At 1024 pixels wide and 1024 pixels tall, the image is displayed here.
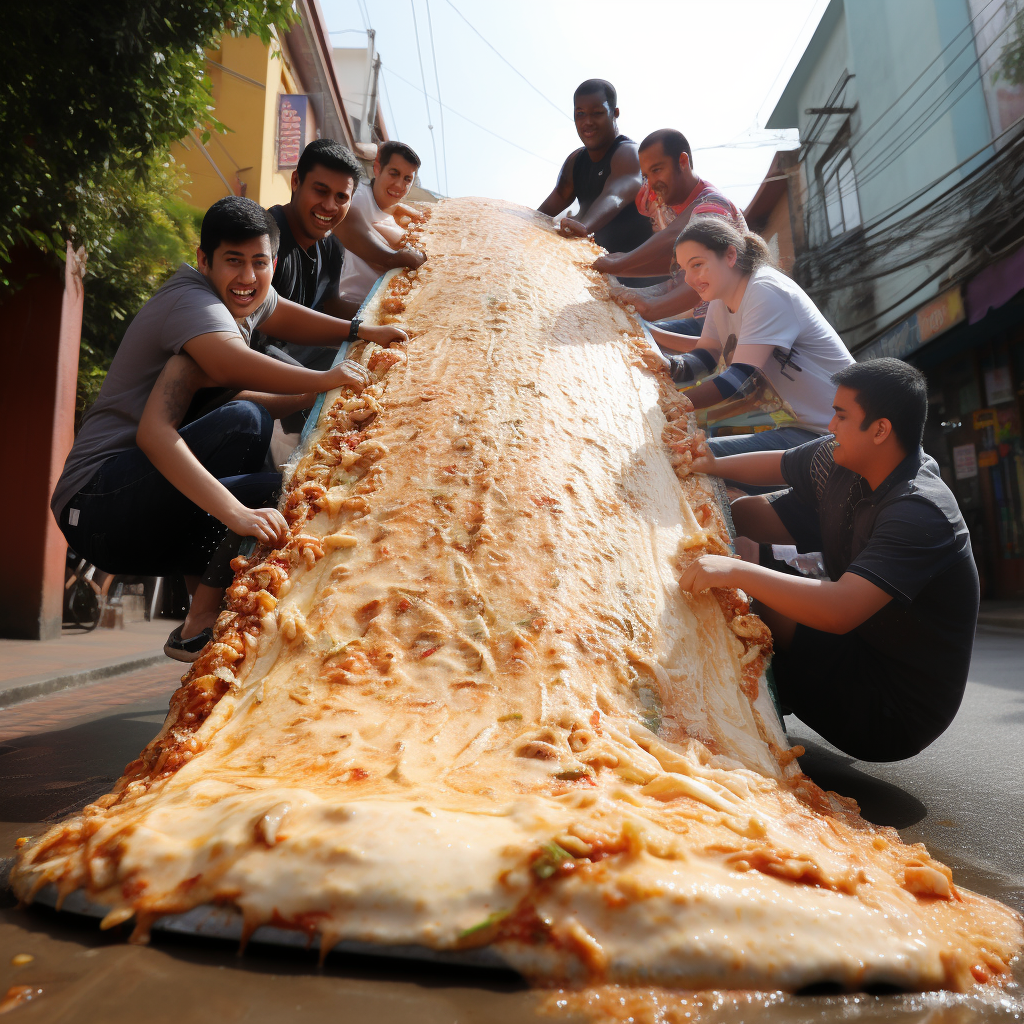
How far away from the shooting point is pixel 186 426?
2.35 meters

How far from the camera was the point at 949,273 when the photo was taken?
31.4ft

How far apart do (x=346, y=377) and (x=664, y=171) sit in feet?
7.15

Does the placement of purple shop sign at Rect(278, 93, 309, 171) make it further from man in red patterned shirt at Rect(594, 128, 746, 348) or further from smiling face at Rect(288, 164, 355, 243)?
smiling face at Rect(288, 164, 355, 243)

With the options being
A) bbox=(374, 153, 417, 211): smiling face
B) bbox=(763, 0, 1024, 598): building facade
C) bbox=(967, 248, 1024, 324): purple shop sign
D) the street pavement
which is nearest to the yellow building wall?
bbox=(374, 153, 417, 211): smiling face

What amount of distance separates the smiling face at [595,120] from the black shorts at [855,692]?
10.9 feet

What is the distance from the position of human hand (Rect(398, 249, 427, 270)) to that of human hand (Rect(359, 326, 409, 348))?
0.66 metres

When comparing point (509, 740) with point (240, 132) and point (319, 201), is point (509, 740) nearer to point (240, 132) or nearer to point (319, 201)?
point (319, 201)


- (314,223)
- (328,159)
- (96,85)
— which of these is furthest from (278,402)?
(96,85)

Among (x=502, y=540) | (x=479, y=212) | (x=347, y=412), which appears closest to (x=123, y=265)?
(x=479, y=212)

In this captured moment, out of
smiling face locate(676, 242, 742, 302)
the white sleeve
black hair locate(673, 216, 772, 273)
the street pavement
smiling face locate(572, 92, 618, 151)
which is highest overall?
smiling face locate(572, 92, 618, 151)

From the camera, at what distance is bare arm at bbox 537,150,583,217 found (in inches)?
179

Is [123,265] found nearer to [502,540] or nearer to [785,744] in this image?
[502,540]

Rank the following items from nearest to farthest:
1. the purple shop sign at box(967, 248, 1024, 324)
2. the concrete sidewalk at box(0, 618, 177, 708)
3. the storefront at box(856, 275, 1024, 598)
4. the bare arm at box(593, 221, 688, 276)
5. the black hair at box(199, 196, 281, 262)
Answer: the black hair at box(199, 196, 281, 262) < the bare arm at box(593, 221, 688, 276) < the concrete sidewalk at box(0, 618, 177, 708) < the purple shop sign at box(967, 248, 1024, 324) < the storefront at box(856, 275, 1024, 598)

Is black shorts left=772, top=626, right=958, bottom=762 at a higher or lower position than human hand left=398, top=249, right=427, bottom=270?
lower
